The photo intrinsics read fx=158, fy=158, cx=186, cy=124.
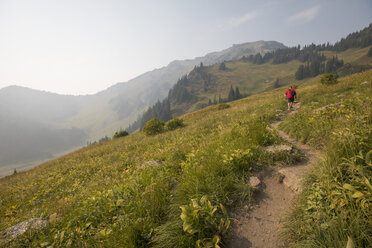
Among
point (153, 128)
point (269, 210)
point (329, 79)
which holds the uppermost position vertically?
point (329, 79)

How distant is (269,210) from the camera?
3336mm

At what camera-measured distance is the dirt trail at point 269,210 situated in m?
2.81

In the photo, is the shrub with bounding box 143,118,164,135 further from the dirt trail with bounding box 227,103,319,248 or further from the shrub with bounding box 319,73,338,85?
the shrub with bounding box 319,73,338,85

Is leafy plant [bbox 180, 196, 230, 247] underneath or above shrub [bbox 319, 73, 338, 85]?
underneath

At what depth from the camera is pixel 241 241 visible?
2.83 m

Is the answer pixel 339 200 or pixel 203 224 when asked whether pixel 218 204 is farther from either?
pixel 339 200

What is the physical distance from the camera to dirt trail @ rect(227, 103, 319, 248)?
9.22 ft

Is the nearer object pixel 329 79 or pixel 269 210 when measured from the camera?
pixel 269 210

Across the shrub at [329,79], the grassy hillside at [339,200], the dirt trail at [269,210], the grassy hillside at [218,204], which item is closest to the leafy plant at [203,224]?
the grassy hillside at [218,204]

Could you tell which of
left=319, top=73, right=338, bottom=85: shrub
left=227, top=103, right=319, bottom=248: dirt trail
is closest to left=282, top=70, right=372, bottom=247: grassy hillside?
left=227, top=103, right=319, bottom=248: dirt trail

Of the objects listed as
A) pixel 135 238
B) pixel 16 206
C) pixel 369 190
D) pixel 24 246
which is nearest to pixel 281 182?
pixel 369 190

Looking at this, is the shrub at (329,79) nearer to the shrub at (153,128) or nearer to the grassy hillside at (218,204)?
the grassy hillside at (218,204)

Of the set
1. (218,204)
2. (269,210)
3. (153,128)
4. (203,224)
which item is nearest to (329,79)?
(153,128)

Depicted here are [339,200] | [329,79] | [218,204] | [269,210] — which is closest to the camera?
[339,200]
